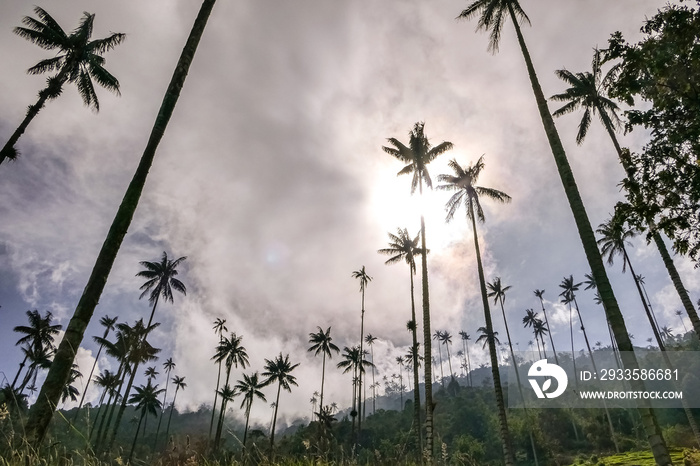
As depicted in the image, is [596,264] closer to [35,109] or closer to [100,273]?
[100,273]

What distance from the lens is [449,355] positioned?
117 metres

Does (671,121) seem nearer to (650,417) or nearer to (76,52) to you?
(650,417)

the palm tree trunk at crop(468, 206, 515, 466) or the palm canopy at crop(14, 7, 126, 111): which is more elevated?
the palm canopy at crop(14, 7, 126, 111)

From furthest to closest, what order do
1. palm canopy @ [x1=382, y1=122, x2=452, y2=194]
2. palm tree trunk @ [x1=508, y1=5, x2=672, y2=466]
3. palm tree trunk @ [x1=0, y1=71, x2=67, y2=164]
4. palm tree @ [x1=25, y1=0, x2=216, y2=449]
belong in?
1. palm canopy @ [x1=382, y1=122, x2=452, y2=194]
2. palm tree trunk @ [x1=0, y1=71, x2=67, y2=164]
3. palm tree trunk @ [x1=508, y1=5, x2=672, y2=466]
4. palm tree @ [x1=25, y1=0, x2=216, y2=449]

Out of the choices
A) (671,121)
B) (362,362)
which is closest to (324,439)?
(671,121)

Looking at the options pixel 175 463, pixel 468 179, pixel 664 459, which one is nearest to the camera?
pixel 175 463

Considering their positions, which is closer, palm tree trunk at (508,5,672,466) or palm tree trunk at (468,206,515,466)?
palm tree trunk at (508,5,672,466)

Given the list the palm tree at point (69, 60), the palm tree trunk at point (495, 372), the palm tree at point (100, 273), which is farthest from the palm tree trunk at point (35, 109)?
the palm tree trunk at point (495, 372)

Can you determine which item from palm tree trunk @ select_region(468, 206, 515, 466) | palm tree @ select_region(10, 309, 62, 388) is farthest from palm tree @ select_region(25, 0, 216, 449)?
palm tree @ select_region(10, 309, 62, 388)

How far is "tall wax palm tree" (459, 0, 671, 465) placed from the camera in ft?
24.5

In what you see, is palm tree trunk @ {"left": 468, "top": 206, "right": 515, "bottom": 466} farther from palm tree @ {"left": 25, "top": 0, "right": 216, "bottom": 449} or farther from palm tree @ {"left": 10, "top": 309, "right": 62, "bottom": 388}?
palm tree @ {"left": 10, "top": 309, "right": 62, "bottom": 388}

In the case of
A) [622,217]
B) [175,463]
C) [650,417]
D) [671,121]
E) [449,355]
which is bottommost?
[175,463]

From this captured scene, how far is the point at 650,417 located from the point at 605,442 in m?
49.9

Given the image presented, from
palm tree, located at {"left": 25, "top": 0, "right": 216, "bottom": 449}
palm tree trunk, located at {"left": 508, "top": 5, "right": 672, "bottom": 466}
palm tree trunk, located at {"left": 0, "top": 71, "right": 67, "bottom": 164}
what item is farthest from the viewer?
palm tree trunk, located at {"left": 0, "top": 71, "right": 67, "bottom": 164}
